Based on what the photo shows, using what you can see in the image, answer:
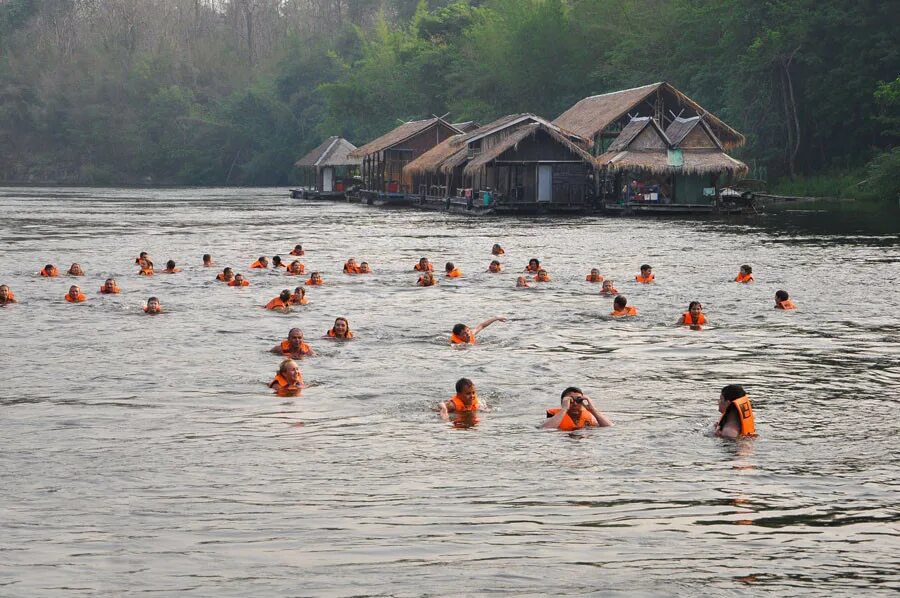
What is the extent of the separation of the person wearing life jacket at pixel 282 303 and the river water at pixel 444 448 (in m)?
0.71

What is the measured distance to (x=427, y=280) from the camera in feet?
101

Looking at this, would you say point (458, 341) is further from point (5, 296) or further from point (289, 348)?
point (5, 296)

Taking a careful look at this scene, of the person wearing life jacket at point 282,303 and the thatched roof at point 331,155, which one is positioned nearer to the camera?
the person wearing life jacket at point 282,303

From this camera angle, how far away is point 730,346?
842 inches

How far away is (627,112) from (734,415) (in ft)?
165

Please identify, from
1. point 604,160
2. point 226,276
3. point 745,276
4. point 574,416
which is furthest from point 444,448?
point 604,160

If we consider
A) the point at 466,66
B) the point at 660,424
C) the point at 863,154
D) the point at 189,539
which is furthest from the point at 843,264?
the point at 466,66

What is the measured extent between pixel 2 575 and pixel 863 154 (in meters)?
69.1

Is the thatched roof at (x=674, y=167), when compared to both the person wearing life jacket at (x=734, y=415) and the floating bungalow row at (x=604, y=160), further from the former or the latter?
the person wearing life jacket at (x=734, y=415)

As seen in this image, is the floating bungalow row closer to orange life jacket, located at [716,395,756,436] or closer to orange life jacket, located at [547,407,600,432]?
orange life jacket, located at [547,407,600,432]

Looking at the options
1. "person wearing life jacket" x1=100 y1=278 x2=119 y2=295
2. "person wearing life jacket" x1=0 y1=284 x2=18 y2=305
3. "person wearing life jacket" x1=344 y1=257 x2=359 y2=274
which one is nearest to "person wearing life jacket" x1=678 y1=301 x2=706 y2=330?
"person wearing life jacket" x1=344 y1=257 x2=359 y2=274

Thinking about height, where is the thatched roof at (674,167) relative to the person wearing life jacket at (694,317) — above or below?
above

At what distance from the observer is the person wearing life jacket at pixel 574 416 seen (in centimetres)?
1477

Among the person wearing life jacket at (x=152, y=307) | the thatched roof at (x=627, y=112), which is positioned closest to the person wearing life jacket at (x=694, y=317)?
the person wearing life jacket at (x=152, y=307)
